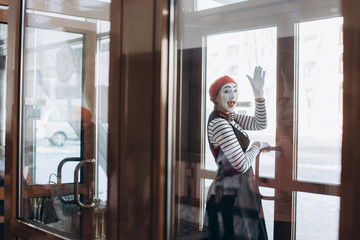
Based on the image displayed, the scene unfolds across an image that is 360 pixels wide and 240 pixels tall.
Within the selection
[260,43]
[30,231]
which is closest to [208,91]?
[260,43]

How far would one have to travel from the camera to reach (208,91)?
1.22 m

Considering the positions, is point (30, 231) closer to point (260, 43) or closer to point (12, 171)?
point (12, 171)

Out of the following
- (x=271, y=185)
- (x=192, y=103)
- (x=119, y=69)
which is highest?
(x=119, y=69)

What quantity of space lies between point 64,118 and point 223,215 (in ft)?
2.85

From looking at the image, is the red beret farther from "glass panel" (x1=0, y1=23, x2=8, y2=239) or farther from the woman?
"glass panel" (x1=0, y1=23, x2=8, y2=239)

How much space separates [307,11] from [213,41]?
11.1 inches

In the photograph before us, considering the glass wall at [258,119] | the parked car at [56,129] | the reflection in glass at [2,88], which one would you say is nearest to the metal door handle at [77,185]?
the parked car at [56,129]

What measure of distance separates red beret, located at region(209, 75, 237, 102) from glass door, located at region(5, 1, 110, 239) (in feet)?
1.52

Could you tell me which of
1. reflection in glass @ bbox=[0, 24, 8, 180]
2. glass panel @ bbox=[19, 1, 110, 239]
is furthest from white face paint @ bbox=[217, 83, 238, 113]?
reflection in glass @ bbox=[0, 24, 8, 180]

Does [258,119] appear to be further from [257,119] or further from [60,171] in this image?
[60,171]

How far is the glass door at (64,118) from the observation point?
158 cm

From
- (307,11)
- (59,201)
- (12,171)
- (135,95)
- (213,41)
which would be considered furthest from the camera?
(12,171)

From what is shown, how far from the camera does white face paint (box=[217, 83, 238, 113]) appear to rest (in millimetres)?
1151

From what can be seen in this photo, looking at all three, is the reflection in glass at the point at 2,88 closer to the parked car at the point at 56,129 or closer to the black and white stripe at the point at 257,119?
the parked car at the point at 56,129
